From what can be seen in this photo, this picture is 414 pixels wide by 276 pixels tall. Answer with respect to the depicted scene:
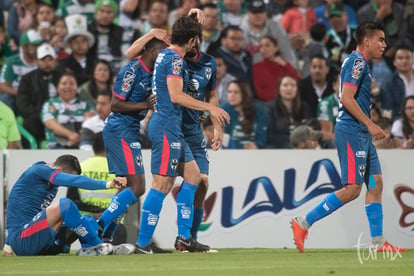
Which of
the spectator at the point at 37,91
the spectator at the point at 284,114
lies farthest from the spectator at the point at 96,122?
the spectator at the point at 284,114

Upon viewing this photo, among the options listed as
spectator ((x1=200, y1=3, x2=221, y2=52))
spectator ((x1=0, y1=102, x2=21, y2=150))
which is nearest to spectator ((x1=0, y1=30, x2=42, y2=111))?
spectator ((x1=0, y1=102, x2=21, y2=150))

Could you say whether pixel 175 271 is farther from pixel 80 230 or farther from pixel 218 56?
pixel 218 56

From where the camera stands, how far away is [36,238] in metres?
10.9

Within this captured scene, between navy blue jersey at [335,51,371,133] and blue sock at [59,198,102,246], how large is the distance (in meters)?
2.79

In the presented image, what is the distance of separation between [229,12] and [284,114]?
295cm

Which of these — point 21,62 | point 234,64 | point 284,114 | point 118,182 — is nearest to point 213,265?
point 118,182

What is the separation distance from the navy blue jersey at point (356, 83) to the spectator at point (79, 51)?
6784 millimetres

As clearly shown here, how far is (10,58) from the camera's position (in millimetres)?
17344

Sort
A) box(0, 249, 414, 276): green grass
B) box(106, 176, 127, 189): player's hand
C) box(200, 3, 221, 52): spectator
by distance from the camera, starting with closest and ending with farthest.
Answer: box(0, 249, 414, 276): green grass, box(106, 176, 127, 189): player's hand, box(200, 3, 221, 52): spectator

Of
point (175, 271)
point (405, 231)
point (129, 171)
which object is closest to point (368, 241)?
point (405, 231)

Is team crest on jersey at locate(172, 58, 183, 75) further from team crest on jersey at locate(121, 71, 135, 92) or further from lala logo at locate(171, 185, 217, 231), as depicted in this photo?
Result: lala logo at locate(171, 185, 217, 231)

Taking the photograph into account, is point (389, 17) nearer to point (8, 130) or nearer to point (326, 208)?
point (8, 130)

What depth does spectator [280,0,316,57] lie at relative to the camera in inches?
731

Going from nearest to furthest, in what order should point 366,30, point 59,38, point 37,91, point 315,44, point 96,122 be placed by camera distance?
point 366,30 → point 96,122 → point 37,91 → point 315,44 → point 59,38
